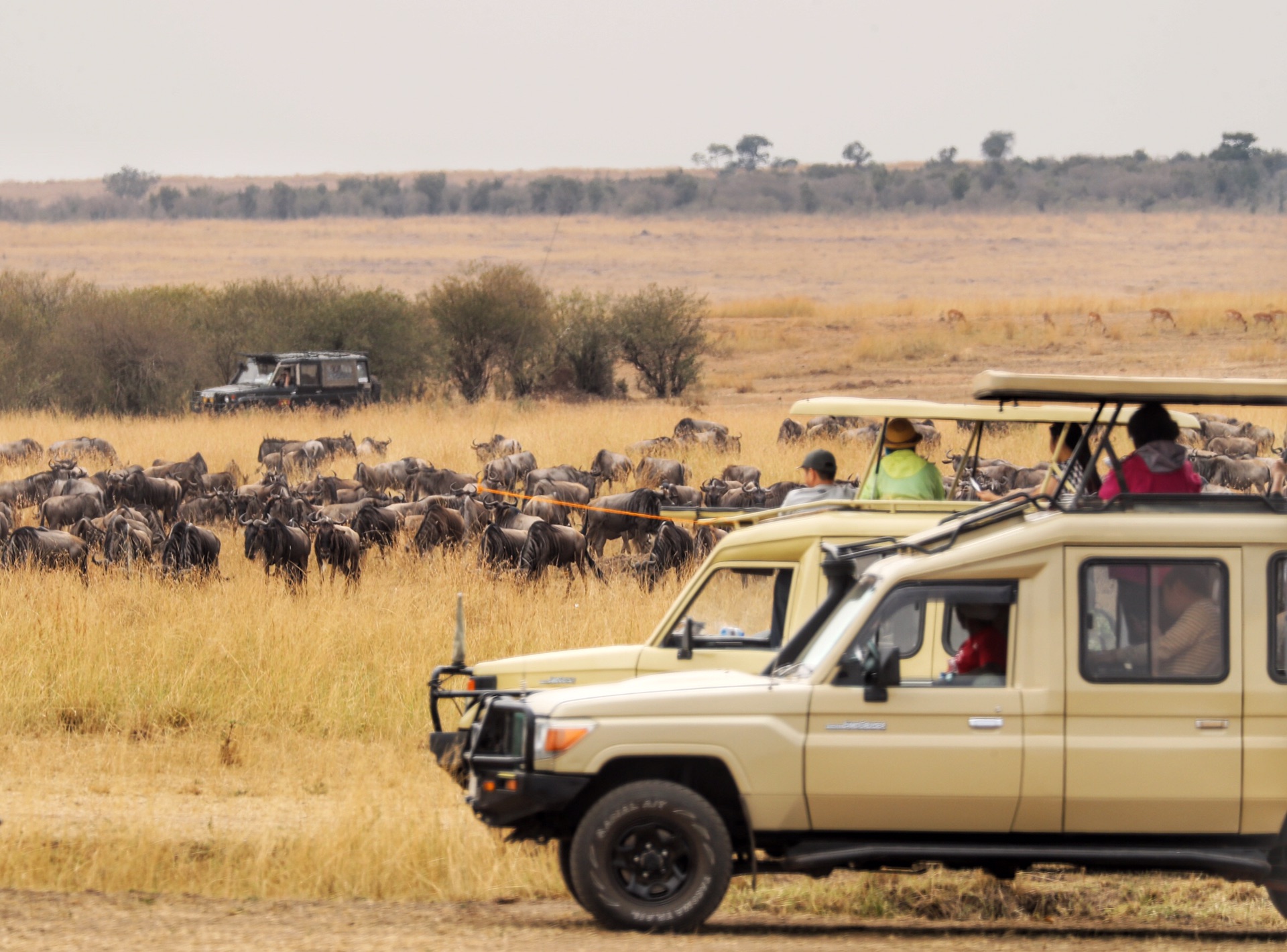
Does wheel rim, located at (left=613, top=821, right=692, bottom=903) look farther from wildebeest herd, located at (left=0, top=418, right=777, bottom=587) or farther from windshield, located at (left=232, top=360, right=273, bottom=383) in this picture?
windshield, located at (left=232, top=360, right=273, bottom=383)

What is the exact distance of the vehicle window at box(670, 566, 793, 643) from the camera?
7688mm

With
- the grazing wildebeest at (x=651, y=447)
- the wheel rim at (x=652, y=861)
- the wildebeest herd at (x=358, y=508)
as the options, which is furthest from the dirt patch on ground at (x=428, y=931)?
the grazing wildebeest at (x=651, y=447)

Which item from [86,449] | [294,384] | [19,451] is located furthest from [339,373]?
[19,451]

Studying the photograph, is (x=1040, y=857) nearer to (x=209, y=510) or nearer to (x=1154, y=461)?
(x=1154, y=461)

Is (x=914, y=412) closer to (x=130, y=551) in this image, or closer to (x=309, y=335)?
(x=130, y=551)

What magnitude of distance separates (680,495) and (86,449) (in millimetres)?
12918

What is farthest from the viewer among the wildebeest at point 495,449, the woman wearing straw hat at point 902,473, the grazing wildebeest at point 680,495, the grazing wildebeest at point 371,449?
the grazing wildebeest at point 371,449

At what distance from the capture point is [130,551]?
15516 mm

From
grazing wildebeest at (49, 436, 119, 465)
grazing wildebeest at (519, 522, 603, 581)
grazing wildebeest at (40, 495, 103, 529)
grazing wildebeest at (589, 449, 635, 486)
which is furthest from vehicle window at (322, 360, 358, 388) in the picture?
grazing wildebeest at (519, 522, 603, 581)

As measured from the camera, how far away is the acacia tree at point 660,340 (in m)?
43.8

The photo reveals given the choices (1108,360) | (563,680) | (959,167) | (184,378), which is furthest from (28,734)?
(959,167)

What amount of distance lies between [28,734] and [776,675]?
21.0 ft

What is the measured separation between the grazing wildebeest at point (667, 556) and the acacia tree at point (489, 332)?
93.1 feet

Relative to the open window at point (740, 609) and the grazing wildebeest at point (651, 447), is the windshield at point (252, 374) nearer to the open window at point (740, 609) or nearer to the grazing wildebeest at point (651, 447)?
the grazing wildebeest at point (651, 447)
